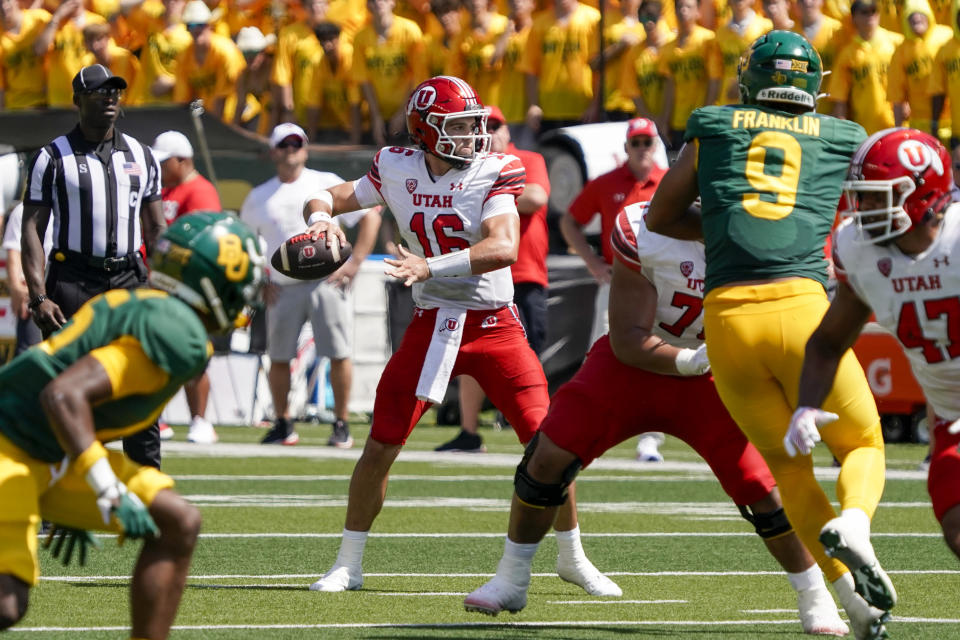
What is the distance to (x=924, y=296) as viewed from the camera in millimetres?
4566

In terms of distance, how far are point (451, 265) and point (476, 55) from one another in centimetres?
838

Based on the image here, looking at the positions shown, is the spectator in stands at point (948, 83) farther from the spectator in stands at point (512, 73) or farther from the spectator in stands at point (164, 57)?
the spectator in stands at point (164, 57)

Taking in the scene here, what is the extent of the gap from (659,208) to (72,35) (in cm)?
1111

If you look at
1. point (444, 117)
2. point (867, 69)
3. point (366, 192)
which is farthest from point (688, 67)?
point (444, 117)

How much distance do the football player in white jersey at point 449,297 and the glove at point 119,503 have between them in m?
2.14

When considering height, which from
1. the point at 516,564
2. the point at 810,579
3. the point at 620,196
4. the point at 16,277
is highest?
the point at 810,579

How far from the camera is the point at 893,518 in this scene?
8.14 m

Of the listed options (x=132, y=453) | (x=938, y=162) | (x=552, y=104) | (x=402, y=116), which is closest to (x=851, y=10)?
(x=552, y=104)

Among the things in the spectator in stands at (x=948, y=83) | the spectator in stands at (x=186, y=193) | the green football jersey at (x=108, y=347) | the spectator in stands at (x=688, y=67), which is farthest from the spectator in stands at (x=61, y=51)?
the green football jersey at (x=108, y=347)

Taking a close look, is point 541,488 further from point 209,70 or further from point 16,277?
point 209,70

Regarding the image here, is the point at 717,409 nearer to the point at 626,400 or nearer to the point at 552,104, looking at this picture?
the point at 626,400

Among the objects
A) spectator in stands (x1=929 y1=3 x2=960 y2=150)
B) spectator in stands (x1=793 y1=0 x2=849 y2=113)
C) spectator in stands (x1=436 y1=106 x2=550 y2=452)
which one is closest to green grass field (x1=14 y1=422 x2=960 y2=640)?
spectator in stands (x1=436 y1=106 x2=550 y2=452)

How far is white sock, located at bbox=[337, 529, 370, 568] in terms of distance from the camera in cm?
618

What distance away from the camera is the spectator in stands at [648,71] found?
45.1 feet
